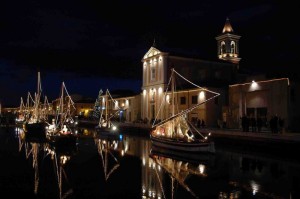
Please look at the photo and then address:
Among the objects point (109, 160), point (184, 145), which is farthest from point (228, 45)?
point (109, 160)

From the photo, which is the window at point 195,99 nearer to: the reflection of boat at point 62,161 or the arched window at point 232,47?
the reflection of boat at point 62,161

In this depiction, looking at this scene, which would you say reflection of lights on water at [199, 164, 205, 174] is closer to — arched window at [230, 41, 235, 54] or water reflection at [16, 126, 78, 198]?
water reflection at [16, 126, 78, 198]

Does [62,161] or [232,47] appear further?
[232,47]

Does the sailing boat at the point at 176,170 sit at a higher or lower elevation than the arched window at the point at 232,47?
lower

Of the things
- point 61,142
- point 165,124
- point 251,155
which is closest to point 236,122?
point 165,124

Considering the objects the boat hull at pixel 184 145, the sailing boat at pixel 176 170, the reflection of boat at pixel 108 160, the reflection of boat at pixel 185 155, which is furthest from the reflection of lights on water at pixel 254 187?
the boat hull at pixel 184 145

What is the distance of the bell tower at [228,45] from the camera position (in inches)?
3369

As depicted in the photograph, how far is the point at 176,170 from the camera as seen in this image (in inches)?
1061

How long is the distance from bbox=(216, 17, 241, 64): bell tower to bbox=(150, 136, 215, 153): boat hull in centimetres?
5069

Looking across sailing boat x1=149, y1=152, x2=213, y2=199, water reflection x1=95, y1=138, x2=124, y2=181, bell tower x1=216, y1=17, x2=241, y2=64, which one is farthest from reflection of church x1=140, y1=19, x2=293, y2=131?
water reflection x1=95, y1=138, x2=124, y2=181

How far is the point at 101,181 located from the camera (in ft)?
76.3

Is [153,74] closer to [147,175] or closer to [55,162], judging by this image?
[55,162]

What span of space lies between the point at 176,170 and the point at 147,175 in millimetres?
2822

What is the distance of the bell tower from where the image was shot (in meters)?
85.6
